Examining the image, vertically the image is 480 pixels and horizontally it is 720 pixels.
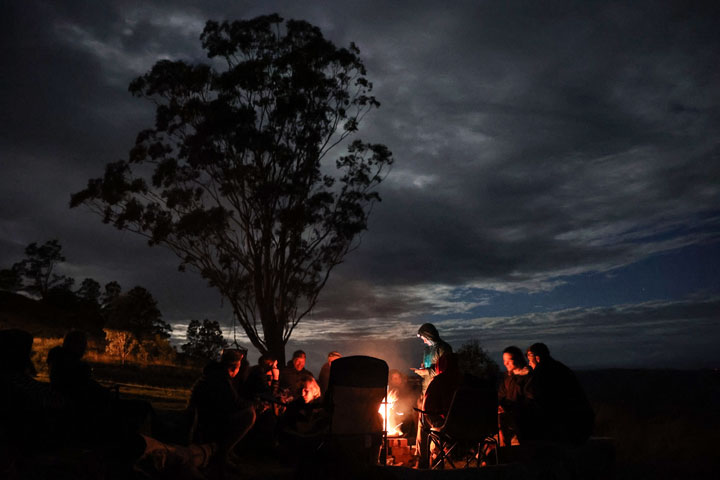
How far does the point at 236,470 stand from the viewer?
5133mm

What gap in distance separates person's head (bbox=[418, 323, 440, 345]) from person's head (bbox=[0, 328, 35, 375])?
5.16m

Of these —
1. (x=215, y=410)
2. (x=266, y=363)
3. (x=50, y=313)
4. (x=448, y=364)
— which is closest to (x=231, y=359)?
(x=215, y=410)

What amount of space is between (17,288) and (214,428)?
5642cm

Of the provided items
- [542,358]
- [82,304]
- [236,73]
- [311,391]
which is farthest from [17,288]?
[542,358]

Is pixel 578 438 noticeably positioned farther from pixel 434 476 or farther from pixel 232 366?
pixel 232 366

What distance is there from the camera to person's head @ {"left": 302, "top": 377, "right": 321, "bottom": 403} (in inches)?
298

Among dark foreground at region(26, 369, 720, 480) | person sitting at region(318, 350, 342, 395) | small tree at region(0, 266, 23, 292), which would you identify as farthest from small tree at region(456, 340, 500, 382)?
small tree at region(0, 266, 23, 292)

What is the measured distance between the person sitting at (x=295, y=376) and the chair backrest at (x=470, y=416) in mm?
2790

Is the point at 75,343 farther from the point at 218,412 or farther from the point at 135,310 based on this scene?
the point at 135,310

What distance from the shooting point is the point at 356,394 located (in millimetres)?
5293

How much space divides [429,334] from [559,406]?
2.72m

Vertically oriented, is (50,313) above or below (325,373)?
above

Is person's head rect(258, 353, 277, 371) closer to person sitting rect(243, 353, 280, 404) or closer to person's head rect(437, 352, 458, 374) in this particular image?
person sitting rect(243, 353, 280, 404)

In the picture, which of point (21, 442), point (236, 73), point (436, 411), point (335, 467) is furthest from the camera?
point (236, 73)
